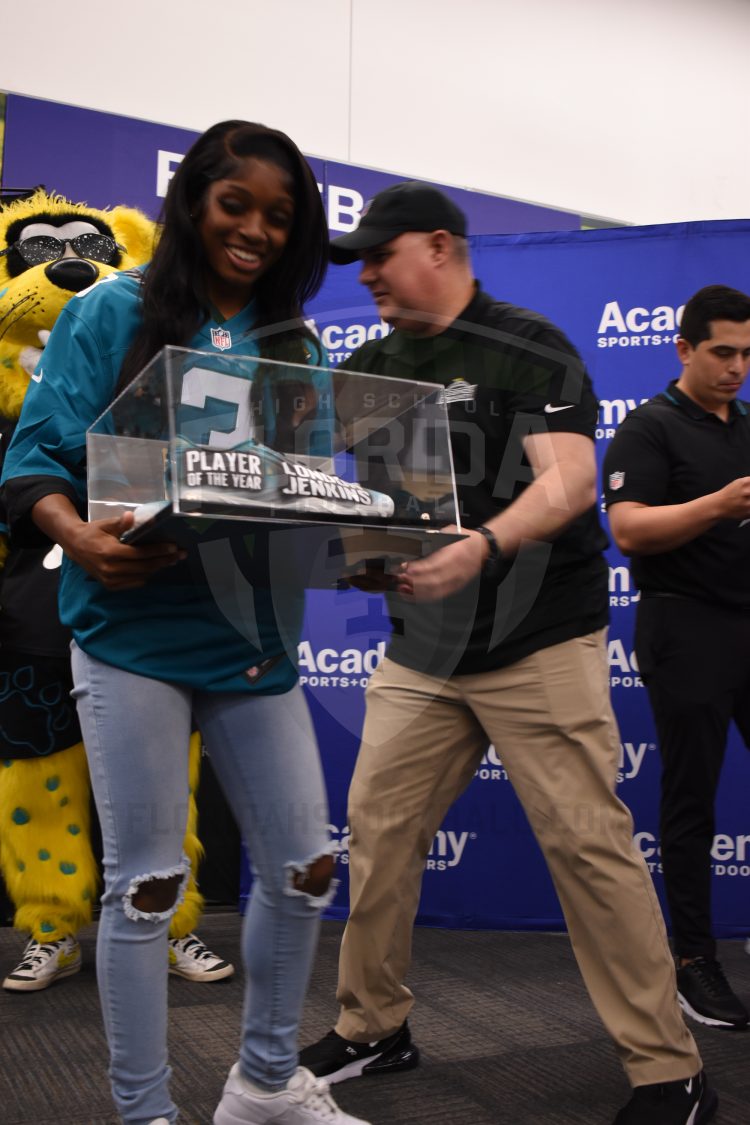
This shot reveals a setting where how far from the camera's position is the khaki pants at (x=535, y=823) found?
1455 mm

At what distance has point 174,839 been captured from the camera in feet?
3.88

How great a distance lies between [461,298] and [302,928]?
1.03m

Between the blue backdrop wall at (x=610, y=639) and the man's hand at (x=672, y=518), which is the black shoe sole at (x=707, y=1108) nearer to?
the man's hand at (x=672, y=518)

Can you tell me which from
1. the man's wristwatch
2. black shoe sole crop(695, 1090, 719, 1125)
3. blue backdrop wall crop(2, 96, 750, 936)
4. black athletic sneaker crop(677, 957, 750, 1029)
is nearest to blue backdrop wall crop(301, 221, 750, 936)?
blue backdrop wall crop(2, 96, 750, 936)

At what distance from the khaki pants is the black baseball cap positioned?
71cm

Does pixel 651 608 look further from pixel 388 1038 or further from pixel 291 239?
pixel 291 239

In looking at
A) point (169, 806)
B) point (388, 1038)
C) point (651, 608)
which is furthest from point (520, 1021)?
point (169, 806)

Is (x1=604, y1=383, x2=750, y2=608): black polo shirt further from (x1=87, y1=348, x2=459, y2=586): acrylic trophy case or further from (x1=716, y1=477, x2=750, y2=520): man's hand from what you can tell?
(x1=87, y1=348, x2=459, y2=586): acrylic trophy case

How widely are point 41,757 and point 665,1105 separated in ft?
5.00

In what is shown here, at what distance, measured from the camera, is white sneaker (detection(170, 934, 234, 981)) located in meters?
2.26

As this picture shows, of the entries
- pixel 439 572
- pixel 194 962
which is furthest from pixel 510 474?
pixel 194 962

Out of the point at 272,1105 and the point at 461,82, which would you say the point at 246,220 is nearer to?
the point at 272,1105

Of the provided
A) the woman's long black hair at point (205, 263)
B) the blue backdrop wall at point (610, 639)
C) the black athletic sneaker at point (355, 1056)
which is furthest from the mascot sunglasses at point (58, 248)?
the black athletic sneaker at point (355, 1056)

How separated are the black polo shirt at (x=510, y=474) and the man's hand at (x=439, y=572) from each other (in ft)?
1.00
